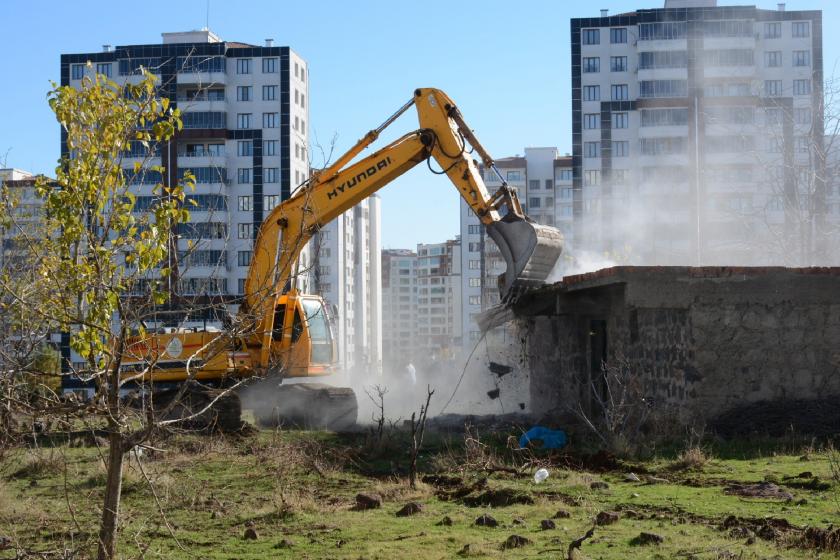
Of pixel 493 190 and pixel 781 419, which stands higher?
pixel 493 190

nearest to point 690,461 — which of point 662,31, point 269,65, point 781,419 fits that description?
point 781,419

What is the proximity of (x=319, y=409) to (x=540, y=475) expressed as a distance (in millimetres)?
9580

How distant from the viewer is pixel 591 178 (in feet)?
276

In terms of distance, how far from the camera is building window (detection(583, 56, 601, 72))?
3354 inches

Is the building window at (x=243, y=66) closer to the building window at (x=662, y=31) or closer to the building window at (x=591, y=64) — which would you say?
the building window at (x=591, y=64)

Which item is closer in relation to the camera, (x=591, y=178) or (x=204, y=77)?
(x=204, y=77)

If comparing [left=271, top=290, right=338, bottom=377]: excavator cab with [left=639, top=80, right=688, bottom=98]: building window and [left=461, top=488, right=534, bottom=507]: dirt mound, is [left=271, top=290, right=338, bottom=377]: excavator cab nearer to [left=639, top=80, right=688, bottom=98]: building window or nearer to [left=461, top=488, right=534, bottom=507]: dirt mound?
[left=461, top=488, right=534, bottom=507]: dirt mound

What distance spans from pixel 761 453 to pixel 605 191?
71.7 m

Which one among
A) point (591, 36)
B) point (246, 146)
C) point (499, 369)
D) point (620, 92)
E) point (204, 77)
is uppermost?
point (591, 36)

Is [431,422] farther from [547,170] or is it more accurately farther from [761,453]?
[547,170]

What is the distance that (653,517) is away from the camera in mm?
9648

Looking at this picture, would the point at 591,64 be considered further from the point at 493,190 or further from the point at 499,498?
the point at 499,498

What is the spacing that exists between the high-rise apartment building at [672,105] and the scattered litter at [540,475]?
5913cm

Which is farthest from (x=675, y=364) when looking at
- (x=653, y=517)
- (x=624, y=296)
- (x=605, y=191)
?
(x=605, y=191)
